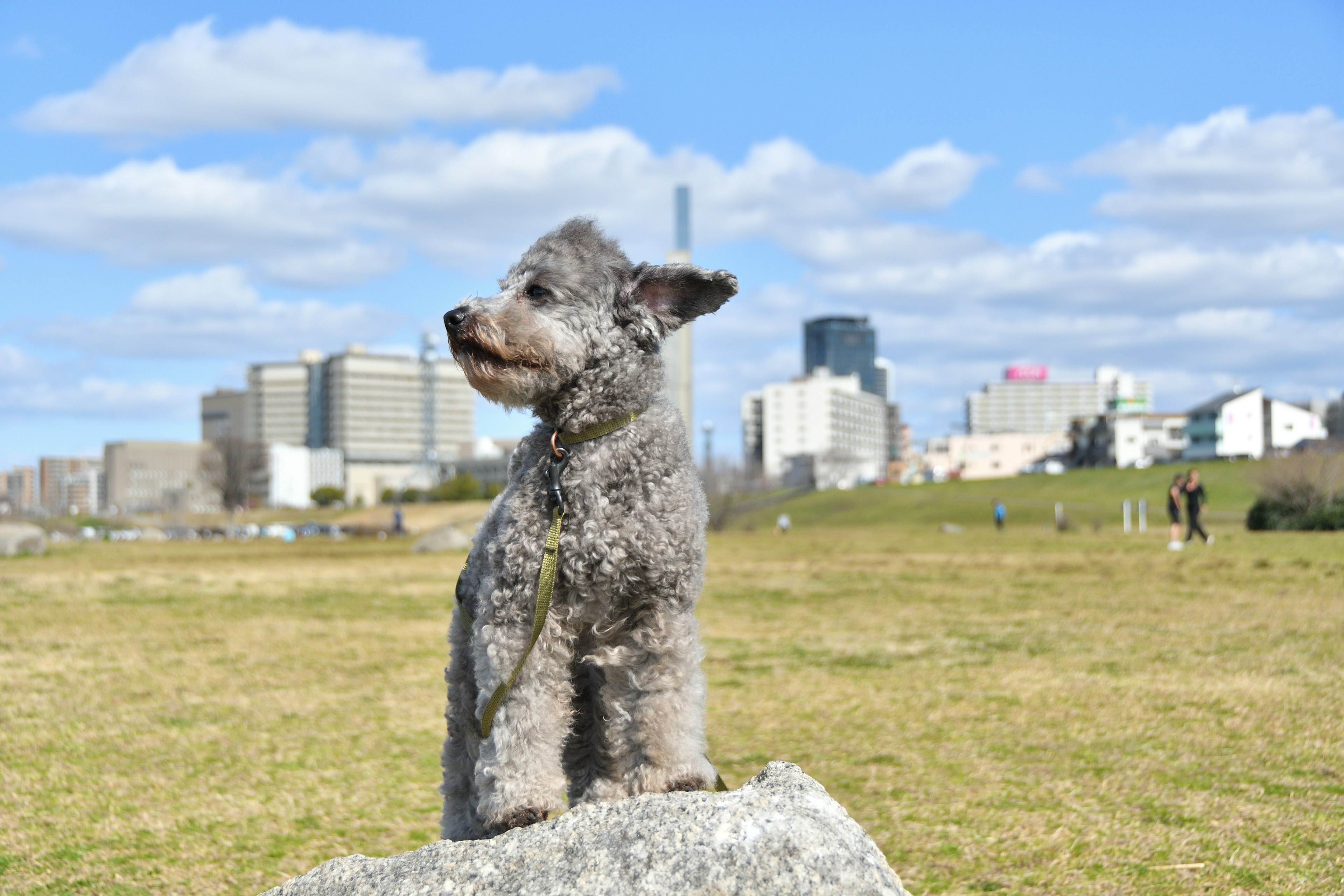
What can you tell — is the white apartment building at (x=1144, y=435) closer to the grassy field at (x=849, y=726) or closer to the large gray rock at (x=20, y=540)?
the grassy field at (x=849, y=726)

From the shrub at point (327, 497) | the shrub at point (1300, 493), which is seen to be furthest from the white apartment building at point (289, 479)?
the shrub at point (1300, 493)

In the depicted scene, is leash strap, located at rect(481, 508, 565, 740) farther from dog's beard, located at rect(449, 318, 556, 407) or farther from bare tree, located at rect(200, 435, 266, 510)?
bare tree, located at rect(200, 435, 266, 510)

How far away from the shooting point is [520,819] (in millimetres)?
3434

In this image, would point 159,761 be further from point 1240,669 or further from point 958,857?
point 1240,669

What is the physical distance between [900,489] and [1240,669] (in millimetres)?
88756

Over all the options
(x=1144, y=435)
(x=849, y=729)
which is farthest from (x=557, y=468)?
(x=1144, y=435)

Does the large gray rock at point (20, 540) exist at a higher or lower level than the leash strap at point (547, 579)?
lower

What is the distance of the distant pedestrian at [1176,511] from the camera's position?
26094 mm

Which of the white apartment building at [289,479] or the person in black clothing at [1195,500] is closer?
the person in black clothing at [1195,500]

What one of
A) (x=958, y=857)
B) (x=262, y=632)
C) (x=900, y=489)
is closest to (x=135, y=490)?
(x=900, y=489)

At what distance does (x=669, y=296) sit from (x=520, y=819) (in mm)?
1751

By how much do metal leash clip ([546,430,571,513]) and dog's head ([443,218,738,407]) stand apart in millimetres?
158

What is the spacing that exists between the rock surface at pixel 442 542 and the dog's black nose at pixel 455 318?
104ft

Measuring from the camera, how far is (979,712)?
28.8ft
